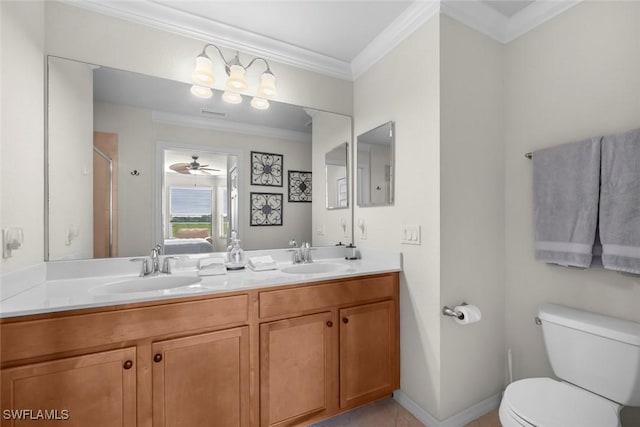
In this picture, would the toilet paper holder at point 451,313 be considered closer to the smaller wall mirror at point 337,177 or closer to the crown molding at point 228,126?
the smaller wall mirror at point 337,177

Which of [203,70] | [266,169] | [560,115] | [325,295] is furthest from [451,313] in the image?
[203,70]

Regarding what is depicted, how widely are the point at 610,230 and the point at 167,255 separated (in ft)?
7.56

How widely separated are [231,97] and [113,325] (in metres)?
1.45

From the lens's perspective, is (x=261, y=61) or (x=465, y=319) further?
(x=261, y=61)

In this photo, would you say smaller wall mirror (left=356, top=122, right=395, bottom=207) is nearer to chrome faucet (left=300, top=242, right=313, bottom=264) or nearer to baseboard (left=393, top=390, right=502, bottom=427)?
chrome faucet (left=300, top=242, right=313, bottom=264)

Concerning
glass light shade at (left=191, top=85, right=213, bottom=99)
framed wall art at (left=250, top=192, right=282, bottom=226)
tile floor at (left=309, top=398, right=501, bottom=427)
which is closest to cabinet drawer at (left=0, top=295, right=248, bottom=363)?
framed wall art at (left=250, top=192, right=282, bottom=226)

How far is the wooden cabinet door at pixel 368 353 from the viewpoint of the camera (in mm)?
1572

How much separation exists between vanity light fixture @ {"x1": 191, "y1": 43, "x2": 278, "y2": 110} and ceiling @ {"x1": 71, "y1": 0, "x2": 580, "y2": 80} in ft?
0.43

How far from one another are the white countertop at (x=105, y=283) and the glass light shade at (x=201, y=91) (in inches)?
42.9

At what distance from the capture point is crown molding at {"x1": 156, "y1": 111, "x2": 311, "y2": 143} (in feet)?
5.64

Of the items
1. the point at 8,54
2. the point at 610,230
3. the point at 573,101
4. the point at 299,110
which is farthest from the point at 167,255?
the point at 573,101

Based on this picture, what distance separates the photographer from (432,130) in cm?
157

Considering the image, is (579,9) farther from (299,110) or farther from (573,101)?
(299,110)

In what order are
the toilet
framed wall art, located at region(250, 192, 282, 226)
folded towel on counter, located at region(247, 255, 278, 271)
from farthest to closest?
framed wall art, located at region(250, 192, 282, 226) < folded towel on counter, located at region(247, 255, 278, 271) < the toilet
